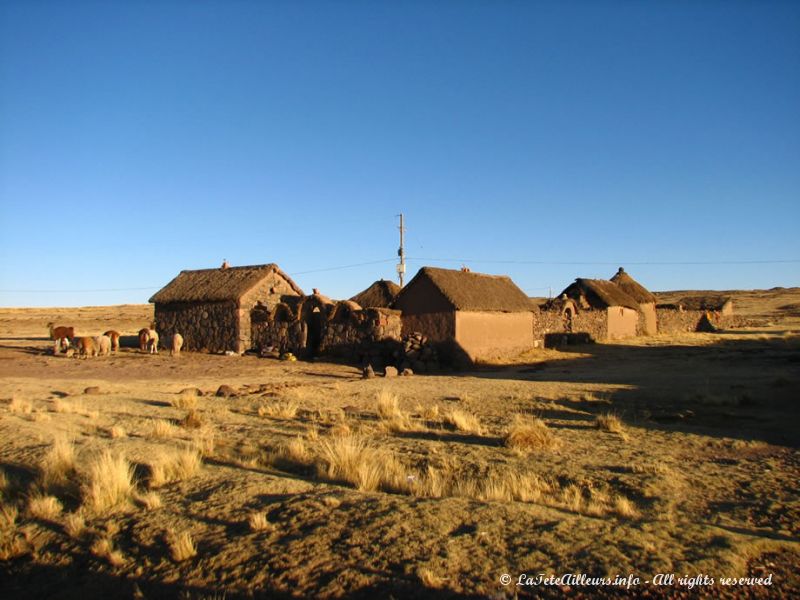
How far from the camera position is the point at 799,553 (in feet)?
16.8

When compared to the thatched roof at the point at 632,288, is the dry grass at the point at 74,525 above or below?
below

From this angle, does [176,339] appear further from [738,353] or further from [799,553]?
[799,553]

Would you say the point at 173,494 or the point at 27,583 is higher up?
the point at 173,494

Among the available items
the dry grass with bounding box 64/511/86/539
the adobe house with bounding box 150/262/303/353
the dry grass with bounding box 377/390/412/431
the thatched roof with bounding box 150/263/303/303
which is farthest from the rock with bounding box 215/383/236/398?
the thatched roof with bounding box 150/263/303/303

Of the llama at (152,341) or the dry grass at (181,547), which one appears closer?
the dry grass at (181,547)

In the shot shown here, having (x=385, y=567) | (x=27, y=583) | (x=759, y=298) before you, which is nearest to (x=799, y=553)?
(x=385, y=567)

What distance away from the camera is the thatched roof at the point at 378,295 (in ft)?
115

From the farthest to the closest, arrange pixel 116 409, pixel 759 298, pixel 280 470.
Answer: pixel 759 298 < pixel 116 409 < pixel 280 470

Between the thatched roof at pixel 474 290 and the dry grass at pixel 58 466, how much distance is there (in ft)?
57.9

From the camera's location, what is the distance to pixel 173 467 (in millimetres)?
8461

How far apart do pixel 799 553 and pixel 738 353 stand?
2597 cm

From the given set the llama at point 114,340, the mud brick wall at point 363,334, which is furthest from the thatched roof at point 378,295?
Result: the llama at point 114,340

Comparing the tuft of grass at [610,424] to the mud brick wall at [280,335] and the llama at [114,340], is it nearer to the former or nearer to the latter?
the mud brick wall at [280,335]

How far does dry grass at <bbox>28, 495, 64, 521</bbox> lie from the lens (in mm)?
7352
